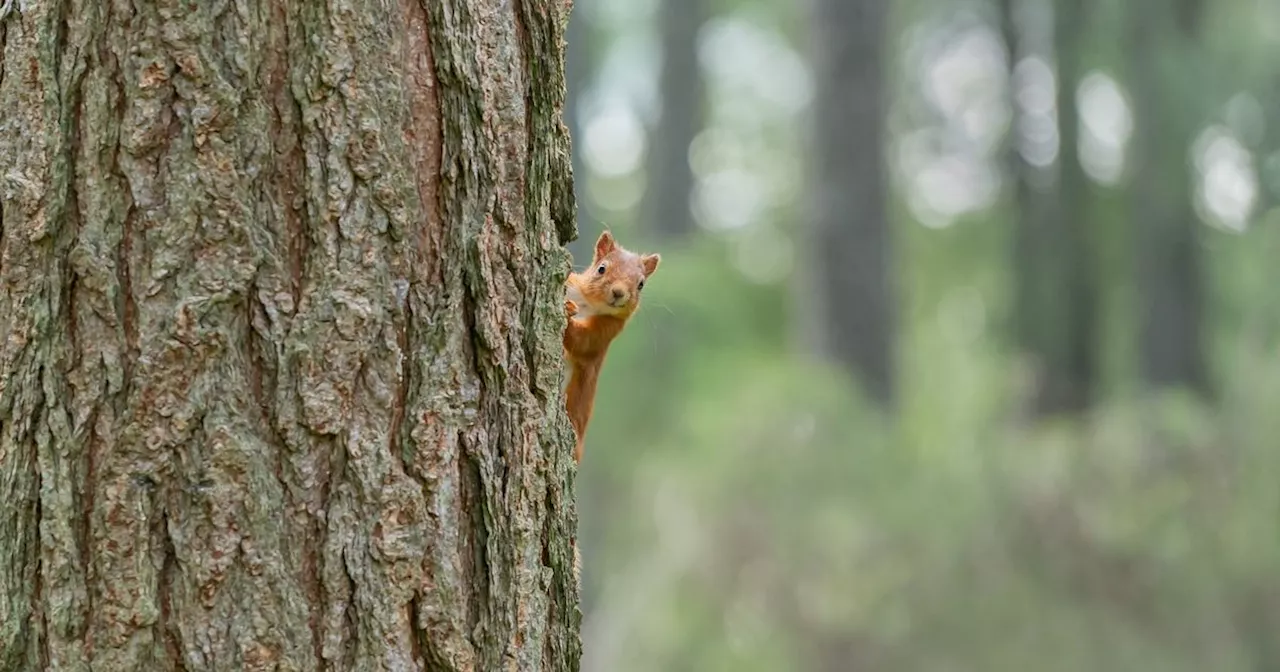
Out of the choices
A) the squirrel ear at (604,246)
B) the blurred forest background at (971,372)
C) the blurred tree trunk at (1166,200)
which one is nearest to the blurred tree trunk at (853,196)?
the blurred forest background at (971,372)

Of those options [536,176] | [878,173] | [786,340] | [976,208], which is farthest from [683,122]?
[536,176]

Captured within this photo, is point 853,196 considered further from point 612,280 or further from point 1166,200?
point 612,280

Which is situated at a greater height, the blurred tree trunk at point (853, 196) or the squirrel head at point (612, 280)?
the blurred tree trunk at point (853, 196)

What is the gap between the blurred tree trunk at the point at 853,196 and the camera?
8.60 meters

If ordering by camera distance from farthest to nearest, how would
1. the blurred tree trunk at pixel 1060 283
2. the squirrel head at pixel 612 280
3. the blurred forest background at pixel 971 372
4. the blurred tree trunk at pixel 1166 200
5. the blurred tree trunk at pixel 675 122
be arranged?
the blurred tree trunk at pixel 675 122
the blurred tree trunk at pixel 1060 283
the blurred tree trunk at pixel 1166 200
the blurred forest background at pixel 971 372
the squirrel head at pixel 612 280

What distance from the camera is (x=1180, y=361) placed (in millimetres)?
11148

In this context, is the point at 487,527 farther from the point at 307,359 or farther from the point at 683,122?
the point at 683,122

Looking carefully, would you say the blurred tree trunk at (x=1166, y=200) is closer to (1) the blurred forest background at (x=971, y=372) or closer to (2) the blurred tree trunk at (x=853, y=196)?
(1) the blurred forest background at (x=971, y=372)

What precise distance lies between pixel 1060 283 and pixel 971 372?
501 cm

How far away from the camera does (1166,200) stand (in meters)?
10.0

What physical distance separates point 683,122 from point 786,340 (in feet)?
20.8

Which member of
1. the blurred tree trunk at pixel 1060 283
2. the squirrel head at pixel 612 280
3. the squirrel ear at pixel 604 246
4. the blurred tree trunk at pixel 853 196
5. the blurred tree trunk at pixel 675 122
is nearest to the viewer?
the squirrel head at pixel 612 280

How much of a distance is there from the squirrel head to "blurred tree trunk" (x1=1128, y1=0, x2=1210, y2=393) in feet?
21.9

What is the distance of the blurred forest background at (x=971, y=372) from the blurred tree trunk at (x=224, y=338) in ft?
10.8
